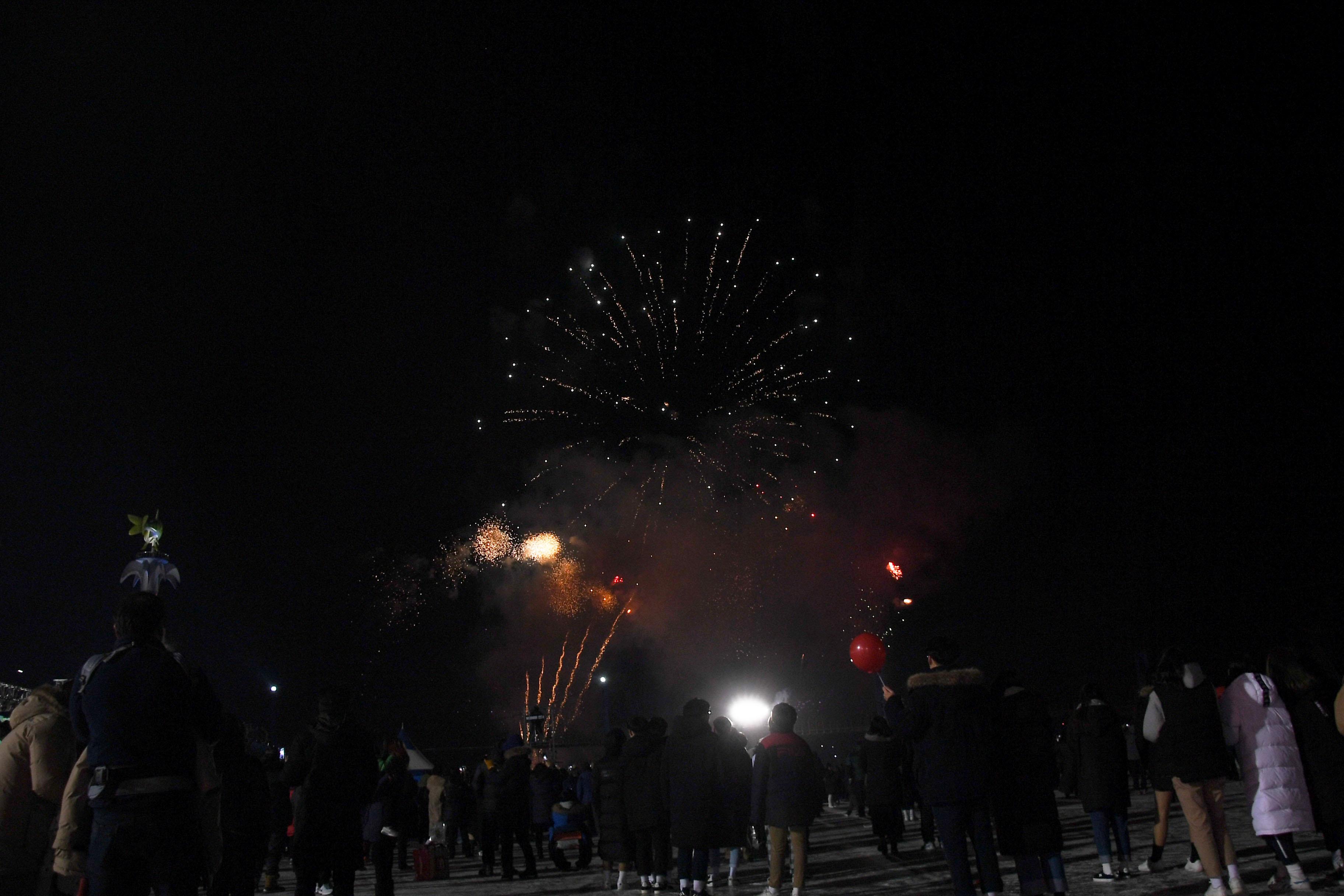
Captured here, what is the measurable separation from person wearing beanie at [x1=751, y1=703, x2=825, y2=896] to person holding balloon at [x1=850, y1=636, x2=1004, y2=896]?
2195mm

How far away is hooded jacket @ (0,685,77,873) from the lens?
5281 mm

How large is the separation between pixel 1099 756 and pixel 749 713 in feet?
72.2

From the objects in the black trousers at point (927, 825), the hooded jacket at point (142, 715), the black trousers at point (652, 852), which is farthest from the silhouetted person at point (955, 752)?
the black trousers at point (927, 825)

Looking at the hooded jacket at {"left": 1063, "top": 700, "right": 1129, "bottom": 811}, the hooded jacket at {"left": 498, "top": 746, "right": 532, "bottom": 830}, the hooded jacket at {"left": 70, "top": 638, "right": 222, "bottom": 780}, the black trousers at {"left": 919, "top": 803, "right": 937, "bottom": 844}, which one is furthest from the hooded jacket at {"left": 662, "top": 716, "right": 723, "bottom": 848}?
the hooded jacket at {"left": 70, "top": 638, "right": 222, "bottom": 780}

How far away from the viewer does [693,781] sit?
9055 mm

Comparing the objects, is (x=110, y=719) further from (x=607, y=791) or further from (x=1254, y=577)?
(x=1254, y=577)

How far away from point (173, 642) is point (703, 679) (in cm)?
4487

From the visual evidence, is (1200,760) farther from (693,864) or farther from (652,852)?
(652,852)

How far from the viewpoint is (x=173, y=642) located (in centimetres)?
604

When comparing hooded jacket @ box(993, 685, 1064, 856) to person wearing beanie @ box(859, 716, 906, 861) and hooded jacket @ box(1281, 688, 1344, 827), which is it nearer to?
hooded jacket @ box(1281, 688, 1344, 827)

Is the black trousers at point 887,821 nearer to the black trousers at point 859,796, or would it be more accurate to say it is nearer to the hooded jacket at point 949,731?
the hooded jacket at point 949,731

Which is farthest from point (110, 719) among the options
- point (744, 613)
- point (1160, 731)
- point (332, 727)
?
point (744, 613)

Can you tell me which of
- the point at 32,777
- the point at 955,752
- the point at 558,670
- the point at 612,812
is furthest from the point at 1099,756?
the point at 558,670

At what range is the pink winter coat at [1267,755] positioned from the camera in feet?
24.3
